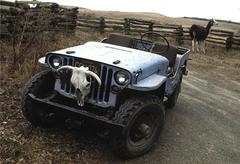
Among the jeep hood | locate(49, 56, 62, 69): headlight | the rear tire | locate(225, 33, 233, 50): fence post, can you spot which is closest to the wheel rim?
the jeep hood

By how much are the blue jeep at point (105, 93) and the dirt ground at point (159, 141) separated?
32cm

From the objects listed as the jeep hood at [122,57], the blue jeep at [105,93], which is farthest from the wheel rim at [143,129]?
the jeep hood at [122,57]

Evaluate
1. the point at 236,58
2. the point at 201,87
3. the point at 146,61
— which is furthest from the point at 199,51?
the point at 146,61

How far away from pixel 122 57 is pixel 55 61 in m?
1.10

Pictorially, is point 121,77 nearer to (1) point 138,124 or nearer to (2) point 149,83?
(2) point 149,83

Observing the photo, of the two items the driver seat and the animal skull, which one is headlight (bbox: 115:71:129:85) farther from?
the driver seat

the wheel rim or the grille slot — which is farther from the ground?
the grille slot

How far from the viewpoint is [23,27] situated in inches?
455

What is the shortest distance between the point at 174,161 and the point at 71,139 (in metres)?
1.72

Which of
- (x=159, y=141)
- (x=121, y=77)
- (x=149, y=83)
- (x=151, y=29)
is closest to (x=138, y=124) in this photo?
(x=149, y=83)

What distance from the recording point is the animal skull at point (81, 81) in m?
6.21

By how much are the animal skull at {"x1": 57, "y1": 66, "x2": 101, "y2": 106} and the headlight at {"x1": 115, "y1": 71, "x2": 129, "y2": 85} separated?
0.28 metres

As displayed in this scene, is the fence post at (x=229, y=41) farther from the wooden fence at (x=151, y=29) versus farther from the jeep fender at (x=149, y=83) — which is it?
the jeep fender at (x=149, y=83)

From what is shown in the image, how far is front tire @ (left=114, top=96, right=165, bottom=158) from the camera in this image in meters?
5.99
